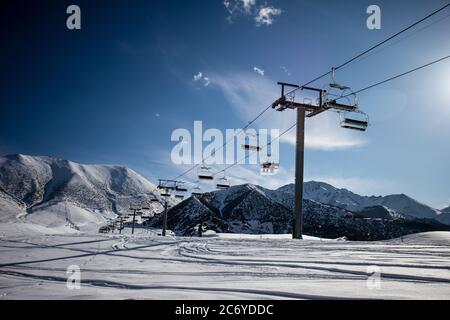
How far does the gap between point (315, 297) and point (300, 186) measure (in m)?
20.5

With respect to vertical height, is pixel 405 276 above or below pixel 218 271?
above

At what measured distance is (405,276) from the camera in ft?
15.9

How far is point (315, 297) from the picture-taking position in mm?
Result: 3775

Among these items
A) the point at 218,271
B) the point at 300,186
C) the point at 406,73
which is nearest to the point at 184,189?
the point at 300,186

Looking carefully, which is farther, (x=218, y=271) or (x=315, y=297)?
(x=218, y=271)

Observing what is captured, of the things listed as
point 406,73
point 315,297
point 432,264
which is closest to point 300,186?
point 406,73
